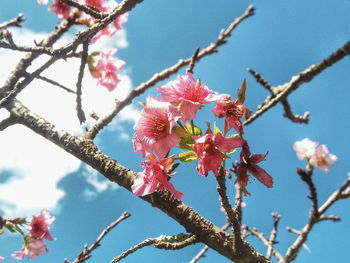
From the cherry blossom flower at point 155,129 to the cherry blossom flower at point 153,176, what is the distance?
0.06 metres

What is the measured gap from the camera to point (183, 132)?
1387 millimetres

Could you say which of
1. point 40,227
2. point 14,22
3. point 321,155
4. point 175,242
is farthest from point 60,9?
point 321,155

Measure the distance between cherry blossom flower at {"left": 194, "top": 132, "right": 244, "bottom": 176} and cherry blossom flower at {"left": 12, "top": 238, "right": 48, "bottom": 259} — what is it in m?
2.84

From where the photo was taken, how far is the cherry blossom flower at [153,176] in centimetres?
140

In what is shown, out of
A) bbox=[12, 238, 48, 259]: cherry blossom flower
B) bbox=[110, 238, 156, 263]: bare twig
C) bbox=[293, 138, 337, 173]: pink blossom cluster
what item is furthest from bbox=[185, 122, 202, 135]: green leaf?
bbox=[293, 138, 337, 173]: pink blossom cluster

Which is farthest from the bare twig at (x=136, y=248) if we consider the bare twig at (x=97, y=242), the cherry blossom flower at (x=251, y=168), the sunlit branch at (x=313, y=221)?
the sunlit branch at (x=313, y=221)

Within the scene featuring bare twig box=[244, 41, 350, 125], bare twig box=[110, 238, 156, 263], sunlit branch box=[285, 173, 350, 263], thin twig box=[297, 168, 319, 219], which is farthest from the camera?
sunlit branch box=[285, 173, 350, 263]

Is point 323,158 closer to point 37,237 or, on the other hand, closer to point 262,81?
point 262,81

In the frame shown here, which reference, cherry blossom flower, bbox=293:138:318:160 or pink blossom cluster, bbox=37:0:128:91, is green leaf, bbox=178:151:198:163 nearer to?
pink blossom cluster, bbox=37:0:128:91

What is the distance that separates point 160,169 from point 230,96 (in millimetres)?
406

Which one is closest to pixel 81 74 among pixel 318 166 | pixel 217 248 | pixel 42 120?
pixel 42 120

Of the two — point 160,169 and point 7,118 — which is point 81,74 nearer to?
point 160,169

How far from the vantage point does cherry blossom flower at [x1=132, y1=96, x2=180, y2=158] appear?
4.42 ft

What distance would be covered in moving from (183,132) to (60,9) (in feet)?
10.4
